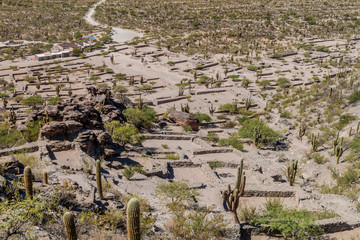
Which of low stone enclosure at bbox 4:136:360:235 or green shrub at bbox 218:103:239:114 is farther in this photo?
green shrub at bbox 218:103:239:114

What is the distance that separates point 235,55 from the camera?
209 ft

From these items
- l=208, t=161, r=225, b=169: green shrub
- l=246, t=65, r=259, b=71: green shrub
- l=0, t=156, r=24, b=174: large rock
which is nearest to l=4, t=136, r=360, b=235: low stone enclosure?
l=208, t=161, r=225, b=169: green shrub

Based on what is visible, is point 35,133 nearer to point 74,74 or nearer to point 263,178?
→ point 263,178

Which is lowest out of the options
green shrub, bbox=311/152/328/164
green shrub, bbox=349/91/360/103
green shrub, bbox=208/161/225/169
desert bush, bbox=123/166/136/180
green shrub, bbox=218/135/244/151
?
green shrub, bbox=218/135/244/151

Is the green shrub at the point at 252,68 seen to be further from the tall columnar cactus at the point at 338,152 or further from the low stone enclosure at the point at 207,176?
the tall columnar cactus at the point at 338,152

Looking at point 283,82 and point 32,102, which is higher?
point 283,82

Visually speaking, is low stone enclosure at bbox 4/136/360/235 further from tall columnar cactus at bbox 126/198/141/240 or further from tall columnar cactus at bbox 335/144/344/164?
tall columnar cactus at bbox 126/198/141/240

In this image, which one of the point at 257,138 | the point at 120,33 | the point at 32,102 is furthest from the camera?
the point at 120,33

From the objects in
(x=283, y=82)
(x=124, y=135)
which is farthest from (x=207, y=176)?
(x=283, y=82)

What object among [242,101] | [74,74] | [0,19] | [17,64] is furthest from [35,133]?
[0,19]

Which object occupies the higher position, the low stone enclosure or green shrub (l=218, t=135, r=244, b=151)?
the low stone enclosure

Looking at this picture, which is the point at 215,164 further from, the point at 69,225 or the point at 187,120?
the point at 69,225

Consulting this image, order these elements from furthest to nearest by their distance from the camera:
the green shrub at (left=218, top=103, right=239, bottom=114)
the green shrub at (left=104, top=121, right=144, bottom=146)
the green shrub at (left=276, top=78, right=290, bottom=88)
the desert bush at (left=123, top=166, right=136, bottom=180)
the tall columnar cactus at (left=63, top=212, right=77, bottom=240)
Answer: the green shrub at (left=276, top=78, right=290, bottom=88) < the green shrub at (left=218, top=103, right=239, bottom=114) < the green shrub at (left=104, top=121, right=144, bottom=146) < the desert bush at (left=123, top=166, right=136, bottom=180) < the tall columnar cactus at (left=63, top=212, right=77, bottom=240)

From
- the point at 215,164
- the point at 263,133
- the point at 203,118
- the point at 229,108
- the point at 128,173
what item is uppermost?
the point at 128,173
